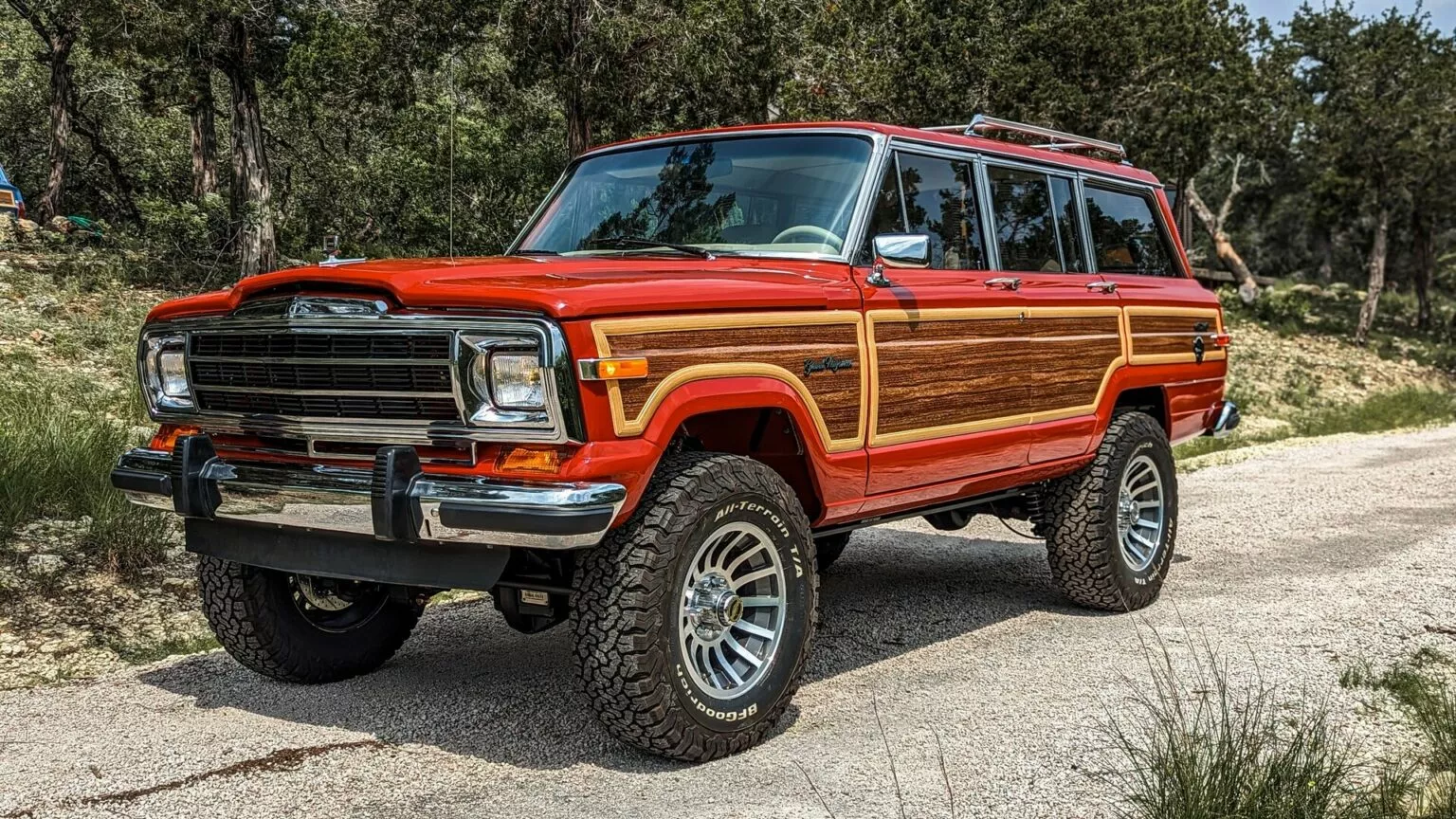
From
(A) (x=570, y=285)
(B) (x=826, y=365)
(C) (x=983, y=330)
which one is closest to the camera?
(A) (x=570, y=285)

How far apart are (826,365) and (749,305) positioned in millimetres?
444

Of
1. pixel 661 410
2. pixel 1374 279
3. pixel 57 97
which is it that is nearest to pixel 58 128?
pixel 57 97

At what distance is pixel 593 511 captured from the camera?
389 centimetres

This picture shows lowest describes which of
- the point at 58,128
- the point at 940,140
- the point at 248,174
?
the point at 940,140

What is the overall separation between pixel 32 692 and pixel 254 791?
5.80 ft

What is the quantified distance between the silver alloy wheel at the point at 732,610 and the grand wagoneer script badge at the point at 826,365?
2.03ft

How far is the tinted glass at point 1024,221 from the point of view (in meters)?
6.16

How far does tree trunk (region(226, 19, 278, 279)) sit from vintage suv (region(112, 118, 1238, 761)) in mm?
10726

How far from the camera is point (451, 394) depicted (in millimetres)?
4043

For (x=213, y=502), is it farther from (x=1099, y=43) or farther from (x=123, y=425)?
(x=1099, y=43)

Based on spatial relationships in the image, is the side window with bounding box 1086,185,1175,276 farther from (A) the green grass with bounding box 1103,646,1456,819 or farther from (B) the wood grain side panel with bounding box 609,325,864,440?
(A) the green grass with bounding box 1103,646,1456,819

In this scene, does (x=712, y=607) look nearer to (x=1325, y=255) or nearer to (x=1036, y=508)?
(x=1036, y=508)

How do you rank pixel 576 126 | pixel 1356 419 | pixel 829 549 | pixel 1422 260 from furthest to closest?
1. pixel 1422 260
2. pixel 1356 419
3. pixel 576 126
4. pixel 829 549

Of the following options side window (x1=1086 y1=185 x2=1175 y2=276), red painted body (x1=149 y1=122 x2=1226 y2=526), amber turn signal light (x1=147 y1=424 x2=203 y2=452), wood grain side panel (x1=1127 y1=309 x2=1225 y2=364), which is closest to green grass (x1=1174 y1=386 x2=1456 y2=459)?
wood grain side panel (x1=1127 y1=309 x2=1225 y2=364)
